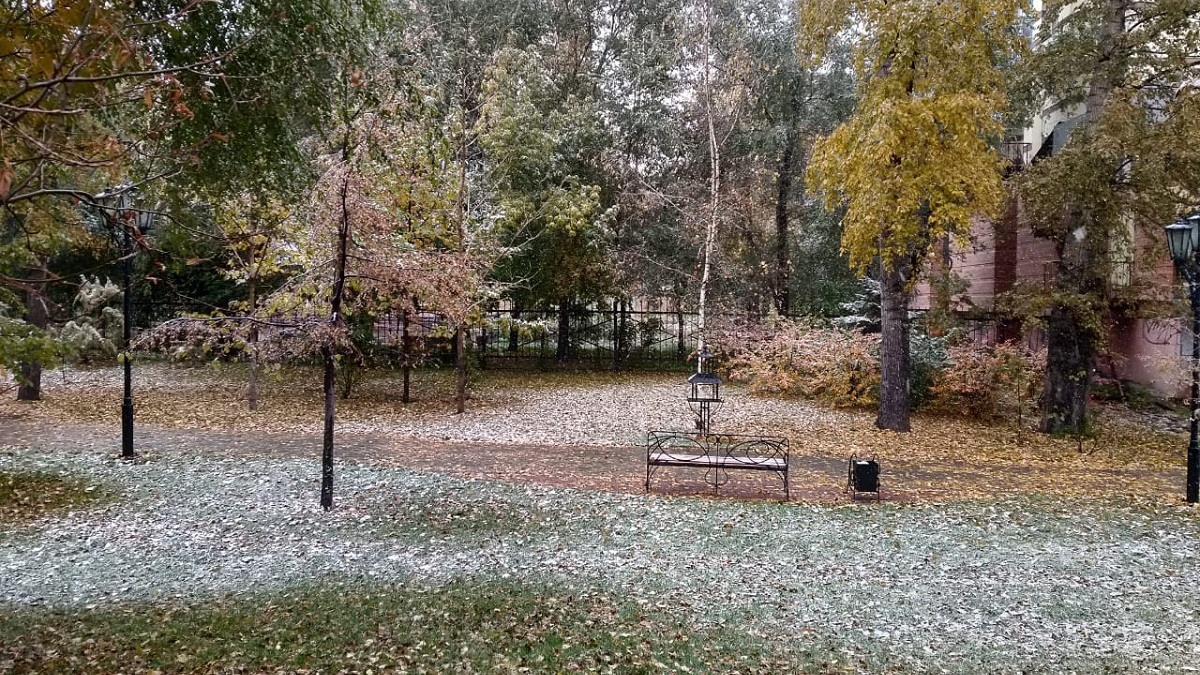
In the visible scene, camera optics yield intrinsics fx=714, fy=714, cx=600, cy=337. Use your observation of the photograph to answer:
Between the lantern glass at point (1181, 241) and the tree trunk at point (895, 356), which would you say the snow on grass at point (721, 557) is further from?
the tree trunk at point (895, 356)

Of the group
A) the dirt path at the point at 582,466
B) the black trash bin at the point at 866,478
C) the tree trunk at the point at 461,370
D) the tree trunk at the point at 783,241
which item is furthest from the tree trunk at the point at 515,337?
the black trash bin at the point at 866,478

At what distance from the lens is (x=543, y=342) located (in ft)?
82.3

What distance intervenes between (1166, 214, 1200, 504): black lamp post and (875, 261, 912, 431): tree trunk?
193 inches

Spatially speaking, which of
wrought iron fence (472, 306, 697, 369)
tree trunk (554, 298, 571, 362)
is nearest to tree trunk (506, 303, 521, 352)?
wrought iron fence (472, 306, 697, 369)

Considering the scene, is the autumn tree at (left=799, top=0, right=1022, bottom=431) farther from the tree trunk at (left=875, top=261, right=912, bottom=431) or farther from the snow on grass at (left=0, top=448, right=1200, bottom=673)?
the snow on grass at (left=0, top=448, right=1200, bottom=673)

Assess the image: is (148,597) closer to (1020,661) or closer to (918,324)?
(1020,661)

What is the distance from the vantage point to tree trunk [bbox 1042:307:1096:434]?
44.3 feet

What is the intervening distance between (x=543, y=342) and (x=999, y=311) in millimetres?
14354

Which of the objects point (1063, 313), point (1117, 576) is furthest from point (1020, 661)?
point (1063, 313)

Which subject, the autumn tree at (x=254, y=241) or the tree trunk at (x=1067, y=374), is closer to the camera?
the autumn tree at (x=254, y=241)

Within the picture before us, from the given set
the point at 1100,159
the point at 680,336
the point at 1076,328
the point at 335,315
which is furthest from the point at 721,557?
the point at 680,336

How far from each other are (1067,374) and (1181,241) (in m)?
5.52

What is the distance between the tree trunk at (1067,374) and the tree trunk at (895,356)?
2.70 m

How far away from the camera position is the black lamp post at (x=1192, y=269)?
28.5 feet
